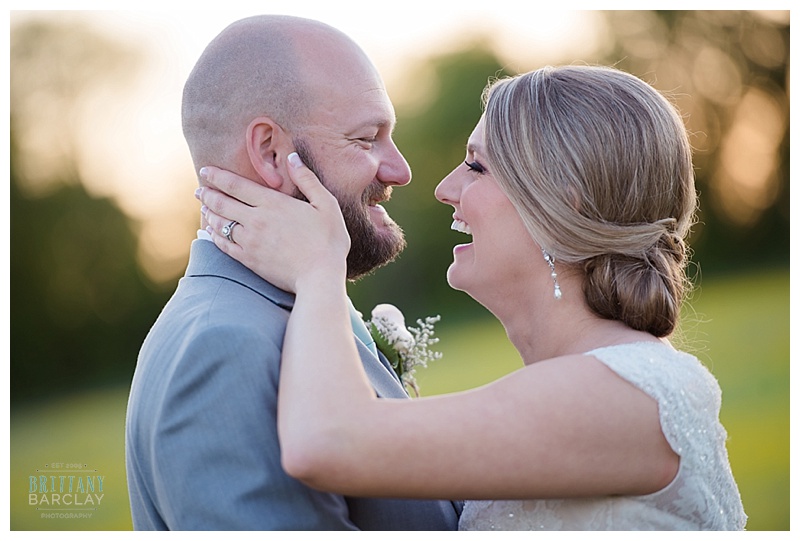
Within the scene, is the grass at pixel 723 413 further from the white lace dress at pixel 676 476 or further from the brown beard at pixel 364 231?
the white lace dress at pixel 676 476

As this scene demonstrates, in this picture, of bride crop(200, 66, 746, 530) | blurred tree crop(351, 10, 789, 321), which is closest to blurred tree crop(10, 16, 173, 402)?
blurred tree crop(351, 10, 789, 321)

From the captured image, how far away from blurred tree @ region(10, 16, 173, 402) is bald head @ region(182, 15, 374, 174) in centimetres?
825

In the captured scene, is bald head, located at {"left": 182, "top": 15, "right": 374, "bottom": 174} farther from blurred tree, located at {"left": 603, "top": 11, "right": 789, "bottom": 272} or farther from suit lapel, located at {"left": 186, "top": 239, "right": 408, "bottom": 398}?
blurred tree, located at {"left": 603, "top": 11, "right": 789, "bottom": 272}

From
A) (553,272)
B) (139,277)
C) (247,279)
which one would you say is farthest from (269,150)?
(139,277)

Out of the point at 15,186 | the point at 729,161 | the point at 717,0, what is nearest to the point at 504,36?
the point at 729,161

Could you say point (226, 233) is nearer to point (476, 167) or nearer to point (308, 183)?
point (308, 183)

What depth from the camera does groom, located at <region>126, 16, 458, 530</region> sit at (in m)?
2.18

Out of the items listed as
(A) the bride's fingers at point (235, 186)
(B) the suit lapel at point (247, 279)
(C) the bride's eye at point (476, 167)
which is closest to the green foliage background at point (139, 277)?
(B) the suit lapel at point (247, 279)

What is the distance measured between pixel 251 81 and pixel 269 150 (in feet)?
0.80

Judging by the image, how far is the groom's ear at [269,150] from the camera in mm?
2811

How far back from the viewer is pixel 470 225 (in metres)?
2.91

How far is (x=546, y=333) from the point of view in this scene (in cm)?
288

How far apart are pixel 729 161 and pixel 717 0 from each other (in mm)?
9006

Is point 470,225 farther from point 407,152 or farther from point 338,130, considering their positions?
point 407,152
